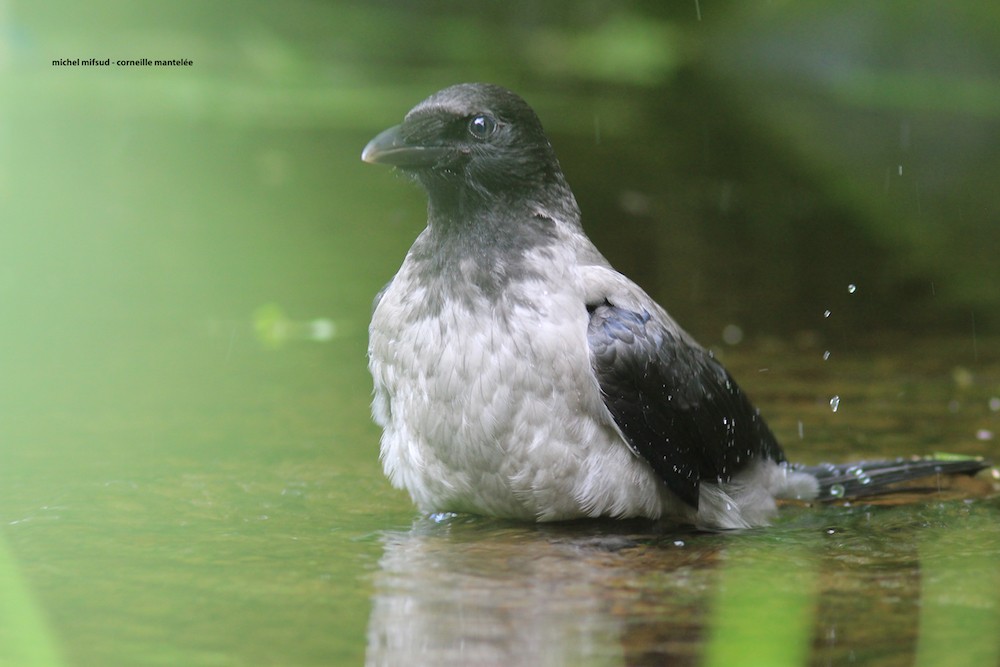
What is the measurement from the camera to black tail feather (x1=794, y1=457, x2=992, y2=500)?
490 centimetres

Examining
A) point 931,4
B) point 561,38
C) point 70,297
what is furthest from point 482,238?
point 561,38

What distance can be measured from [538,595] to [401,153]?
1.59 meters

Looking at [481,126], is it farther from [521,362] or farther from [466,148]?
[521,362]

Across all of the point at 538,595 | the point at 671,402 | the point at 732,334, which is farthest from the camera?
the point at 732,334

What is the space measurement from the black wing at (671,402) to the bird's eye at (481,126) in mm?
663

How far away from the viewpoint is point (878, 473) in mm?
4945

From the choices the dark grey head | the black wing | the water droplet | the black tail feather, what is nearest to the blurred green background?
the water droplet

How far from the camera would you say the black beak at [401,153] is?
4.27 meters

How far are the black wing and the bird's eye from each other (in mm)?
663

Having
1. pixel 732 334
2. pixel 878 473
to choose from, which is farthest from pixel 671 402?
pixel 732 334

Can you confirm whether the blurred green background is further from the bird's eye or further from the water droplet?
the bird's eye

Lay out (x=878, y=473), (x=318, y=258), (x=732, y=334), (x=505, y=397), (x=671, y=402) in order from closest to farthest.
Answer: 1. (x=505, y=397)
2. (x=671, y=402)
3. (x=878, y=473)
4. (x=732, y=334)
5. (x=318, y=258)

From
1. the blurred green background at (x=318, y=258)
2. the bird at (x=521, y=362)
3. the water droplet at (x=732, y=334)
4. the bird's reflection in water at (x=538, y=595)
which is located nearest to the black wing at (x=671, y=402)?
the bird at (x=521, y=362)

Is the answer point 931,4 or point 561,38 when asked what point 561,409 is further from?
point 561,38
